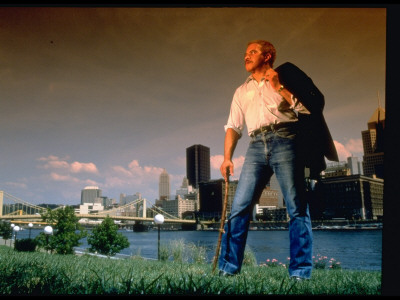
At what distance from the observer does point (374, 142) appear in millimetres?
3602

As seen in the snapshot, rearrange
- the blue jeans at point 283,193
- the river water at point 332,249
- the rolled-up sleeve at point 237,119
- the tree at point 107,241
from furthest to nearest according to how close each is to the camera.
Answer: the river water at point 332,249 → the tree at point 107,241 → the rolled-up sleeve at point 237,119 → the blue jeans at point 283,193

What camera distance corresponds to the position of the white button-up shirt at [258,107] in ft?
10.4

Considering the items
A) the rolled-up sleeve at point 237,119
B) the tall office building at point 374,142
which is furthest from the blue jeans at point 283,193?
the tall office building at point 374,142

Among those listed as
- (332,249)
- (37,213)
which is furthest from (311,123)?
(37,213)

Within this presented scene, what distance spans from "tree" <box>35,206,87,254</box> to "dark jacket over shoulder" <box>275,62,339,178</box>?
965cm

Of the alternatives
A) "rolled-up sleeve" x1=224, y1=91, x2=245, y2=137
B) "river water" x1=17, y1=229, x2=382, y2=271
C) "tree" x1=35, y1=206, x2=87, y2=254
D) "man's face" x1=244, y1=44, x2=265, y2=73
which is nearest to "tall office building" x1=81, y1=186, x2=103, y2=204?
"river water" x1=17, y1=229, x2=382, y2=271

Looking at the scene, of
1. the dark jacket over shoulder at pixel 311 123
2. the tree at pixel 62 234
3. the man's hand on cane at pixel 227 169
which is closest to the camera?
the dark jacket over shoulder at pixel 311 123

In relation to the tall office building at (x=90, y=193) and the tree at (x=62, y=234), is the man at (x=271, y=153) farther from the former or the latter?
the tree at (x=62, y=234)

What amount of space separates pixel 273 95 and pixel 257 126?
39 centimetres

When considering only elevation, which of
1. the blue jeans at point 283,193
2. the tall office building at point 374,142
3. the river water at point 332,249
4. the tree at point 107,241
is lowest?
the river water at point 332,249

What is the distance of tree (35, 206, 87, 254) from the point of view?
33.9 feet

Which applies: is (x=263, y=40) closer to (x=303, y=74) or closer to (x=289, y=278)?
(x=303, y=74)

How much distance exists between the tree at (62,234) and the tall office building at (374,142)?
9.72m

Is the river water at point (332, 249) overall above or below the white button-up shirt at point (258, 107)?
below
